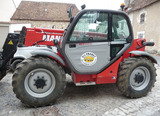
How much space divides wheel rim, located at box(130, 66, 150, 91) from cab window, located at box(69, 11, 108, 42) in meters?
1.11

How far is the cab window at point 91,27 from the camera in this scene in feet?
10.5

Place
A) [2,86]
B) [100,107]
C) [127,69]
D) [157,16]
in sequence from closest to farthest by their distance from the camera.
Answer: [100,107] → [127,69] → [2,86] → [157,16]

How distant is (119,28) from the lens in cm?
346

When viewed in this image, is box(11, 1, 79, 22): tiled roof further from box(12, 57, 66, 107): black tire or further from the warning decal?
box(12, 57, 66, 107): black tire

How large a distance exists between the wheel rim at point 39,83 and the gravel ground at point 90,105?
32 centimetres

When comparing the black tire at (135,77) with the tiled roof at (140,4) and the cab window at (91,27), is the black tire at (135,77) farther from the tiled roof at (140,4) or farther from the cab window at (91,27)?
the tiled roof at (140,4)

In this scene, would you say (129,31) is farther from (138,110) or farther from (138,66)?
(138,110)

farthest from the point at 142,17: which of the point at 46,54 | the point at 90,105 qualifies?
the point at 46,54

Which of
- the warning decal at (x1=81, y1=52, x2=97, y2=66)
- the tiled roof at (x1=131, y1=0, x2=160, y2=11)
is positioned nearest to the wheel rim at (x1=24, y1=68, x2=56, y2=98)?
the warning decal at (x1=81, y1=52, x2=97, y2=66)

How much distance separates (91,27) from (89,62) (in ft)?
Answer: 2.55

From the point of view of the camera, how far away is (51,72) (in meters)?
3.10

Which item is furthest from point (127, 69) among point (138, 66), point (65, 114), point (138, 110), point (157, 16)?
point (157, 16)

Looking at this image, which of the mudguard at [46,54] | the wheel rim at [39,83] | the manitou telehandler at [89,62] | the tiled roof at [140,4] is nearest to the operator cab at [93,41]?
the manitou telehandler at [89,62]

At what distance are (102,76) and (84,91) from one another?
0.95 metres
